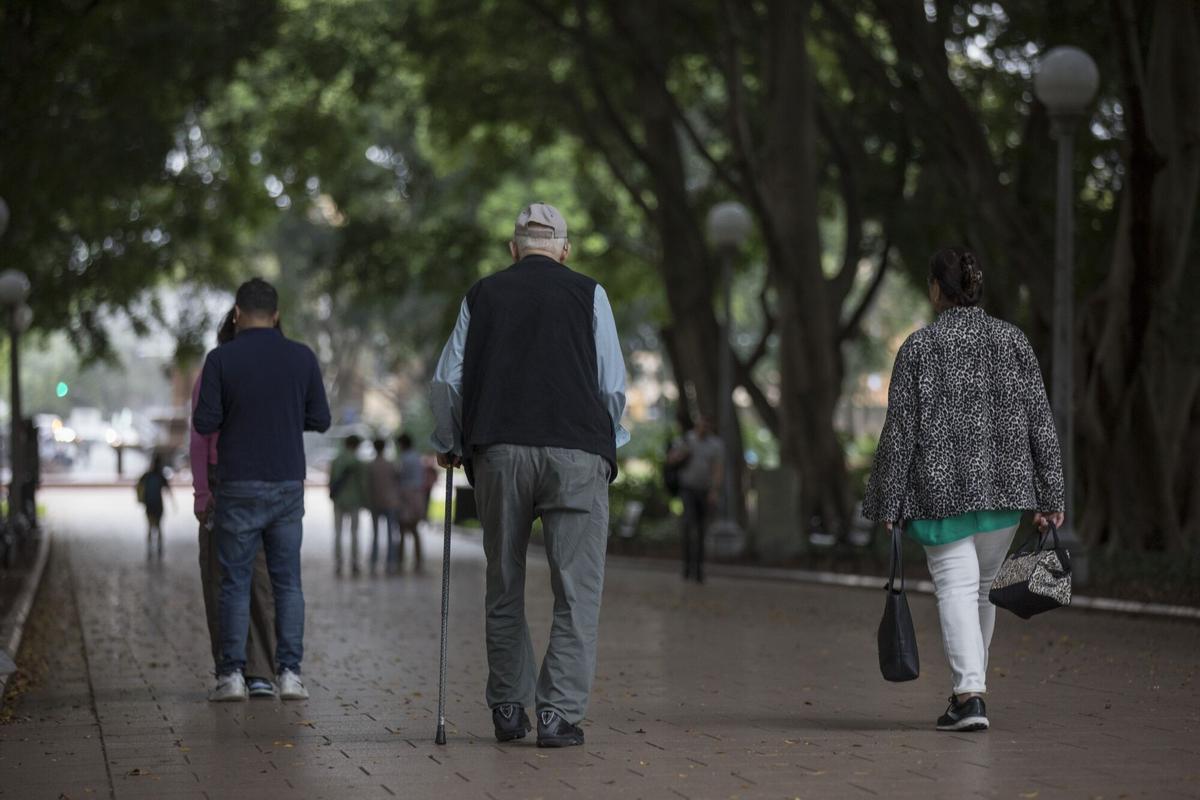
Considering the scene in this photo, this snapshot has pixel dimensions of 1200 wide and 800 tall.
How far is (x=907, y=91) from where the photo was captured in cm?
2089

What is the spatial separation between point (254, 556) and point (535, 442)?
2.61m

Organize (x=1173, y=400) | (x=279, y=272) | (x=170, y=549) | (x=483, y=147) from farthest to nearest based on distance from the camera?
(x=279, y=272) < (x=483, y=147) < (x=170, y=549) < (x=1173, y=400)

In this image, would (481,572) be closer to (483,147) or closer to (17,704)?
(483,147)

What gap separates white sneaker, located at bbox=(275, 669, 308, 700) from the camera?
9336 millimetres

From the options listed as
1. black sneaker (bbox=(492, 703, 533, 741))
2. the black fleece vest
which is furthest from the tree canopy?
black sneaker (bbox=(492, 703, 533, 741))

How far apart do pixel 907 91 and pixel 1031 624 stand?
8.49 meters

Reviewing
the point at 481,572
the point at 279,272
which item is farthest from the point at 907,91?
the point at 279,272

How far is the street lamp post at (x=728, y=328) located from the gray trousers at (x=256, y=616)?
1430cm

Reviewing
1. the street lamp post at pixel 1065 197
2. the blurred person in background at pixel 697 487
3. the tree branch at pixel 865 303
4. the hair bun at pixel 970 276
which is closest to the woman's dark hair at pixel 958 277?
the hair bun at pixel 970 276

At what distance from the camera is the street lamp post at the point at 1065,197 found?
16219 millimetres

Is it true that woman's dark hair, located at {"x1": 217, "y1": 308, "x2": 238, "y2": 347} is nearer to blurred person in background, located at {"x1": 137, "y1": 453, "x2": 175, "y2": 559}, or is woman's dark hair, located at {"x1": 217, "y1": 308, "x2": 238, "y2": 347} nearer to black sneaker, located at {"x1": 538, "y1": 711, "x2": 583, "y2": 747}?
black sneaker, located at {"x1": 538, "y1": 711, "x2": 583, "y2": 747}

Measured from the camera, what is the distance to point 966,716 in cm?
764

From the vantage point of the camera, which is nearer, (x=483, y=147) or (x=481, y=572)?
(x=481, y=572)

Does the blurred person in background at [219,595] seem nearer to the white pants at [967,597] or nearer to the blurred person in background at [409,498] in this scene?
the white pants at [967,597]
